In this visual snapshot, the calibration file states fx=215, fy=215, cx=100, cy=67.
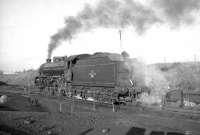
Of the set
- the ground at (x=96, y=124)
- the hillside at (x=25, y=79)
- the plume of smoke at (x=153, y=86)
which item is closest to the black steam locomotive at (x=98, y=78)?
the plume of smoke at (x=153, y=86)

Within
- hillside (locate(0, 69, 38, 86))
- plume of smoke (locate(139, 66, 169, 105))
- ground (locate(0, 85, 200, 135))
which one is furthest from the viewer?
hillside (locate(0, 69, 38, 86))

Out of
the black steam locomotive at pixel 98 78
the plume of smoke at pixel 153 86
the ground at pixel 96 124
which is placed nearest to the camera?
the ground at pixel 96 124

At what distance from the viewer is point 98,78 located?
17562 millimetres

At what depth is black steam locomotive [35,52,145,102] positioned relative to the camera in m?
15.9

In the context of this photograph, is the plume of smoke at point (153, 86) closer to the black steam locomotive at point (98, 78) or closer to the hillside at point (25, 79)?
the black steam locomotive at point (98, 78)

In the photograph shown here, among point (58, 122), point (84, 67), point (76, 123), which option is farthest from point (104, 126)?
point (84, 67)

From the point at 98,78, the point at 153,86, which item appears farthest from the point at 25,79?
the point at 153,86

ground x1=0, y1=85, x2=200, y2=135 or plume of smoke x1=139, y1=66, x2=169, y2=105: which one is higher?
plume of smoke x1=139, y1=66, x2=169, y2=105

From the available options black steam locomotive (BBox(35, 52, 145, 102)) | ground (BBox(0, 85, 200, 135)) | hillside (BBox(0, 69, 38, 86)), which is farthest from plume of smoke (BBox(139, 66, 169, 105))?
hillside (BBox(0, 69, 38, 86))

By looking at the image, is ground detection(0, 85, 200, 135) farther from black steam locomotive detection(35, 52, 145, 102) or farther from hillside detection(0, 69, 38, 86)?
hillside detection(0, 69, 38, 86)

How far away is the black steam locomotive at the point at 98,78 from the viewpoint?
15922 mm

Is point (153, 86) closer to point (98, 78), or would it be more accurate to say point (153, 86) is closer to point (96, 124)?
point (98, 78)

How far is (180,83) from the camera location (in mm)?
24312

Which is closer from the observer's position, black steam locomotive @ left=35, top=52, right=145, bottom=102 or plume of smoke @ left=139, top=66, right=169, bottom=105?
black steam locomotive @ left=35, top=52, right=145, bottom=102
